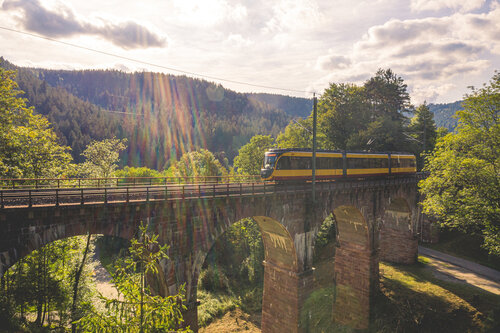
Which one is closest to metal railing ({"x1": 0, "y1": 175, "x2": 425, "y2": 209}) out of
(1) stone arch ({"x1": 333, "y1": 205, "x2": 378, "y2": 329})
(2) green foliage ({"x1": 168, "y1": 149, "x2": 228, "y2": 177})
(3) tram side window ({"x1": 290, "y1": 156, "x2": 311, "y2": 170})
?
(3) tram side window ({"x1": 290, "y1": 156, "x2": 311, "y2": 170})

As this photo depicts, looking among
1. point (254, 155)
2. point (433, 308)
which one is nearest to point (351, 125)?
point (254, 155)

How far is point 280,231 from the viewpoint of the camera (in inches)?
781

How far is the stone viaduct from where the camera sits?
10.5m

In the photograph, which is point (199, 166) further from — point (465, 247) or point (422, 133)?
point (465, 247)

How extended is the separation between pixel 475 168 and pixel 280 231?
14.8 metres

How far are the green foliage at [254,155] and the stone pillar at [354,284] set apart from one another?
21.9 metres

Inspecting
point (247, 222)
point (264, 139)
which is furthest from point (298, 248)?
point (264, 139)

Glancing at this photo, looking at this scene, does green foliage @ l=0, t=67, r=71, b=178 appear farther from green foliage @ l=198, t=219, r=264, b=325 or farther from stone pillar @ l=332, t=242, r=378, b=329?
stone pillar @ l=332, t=242, r=378, b=329

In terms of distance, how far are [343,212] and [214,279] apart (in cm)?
1850

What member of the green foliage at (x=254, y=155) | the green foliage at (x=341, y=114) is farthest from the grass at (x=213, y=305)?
the green foliage at (x=341, y=114)

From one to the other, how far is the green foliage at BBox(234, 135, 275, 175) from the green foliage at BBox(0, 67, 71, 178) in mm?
29533

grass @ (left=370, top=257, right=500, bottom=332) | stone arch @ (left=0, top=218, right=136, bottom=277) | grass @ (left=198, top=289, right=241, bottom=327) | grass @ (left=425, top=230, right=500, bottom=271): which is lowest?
grass @ (left=198, top=289, right=241, bottom=327)

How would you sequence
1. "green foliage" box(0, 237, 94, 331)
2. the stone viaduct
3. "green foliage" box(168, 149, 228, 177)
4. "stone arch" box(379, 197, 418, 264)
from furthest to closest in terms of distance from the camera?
"green foliage" box(168, 149, 228, 177)
"stone arch" box(379, 197, 418, 264)
"green foliage" box(0, 237, 94, 331)
the stone viaduct

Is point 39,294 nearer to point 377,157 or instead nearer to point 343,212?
point 343,212
